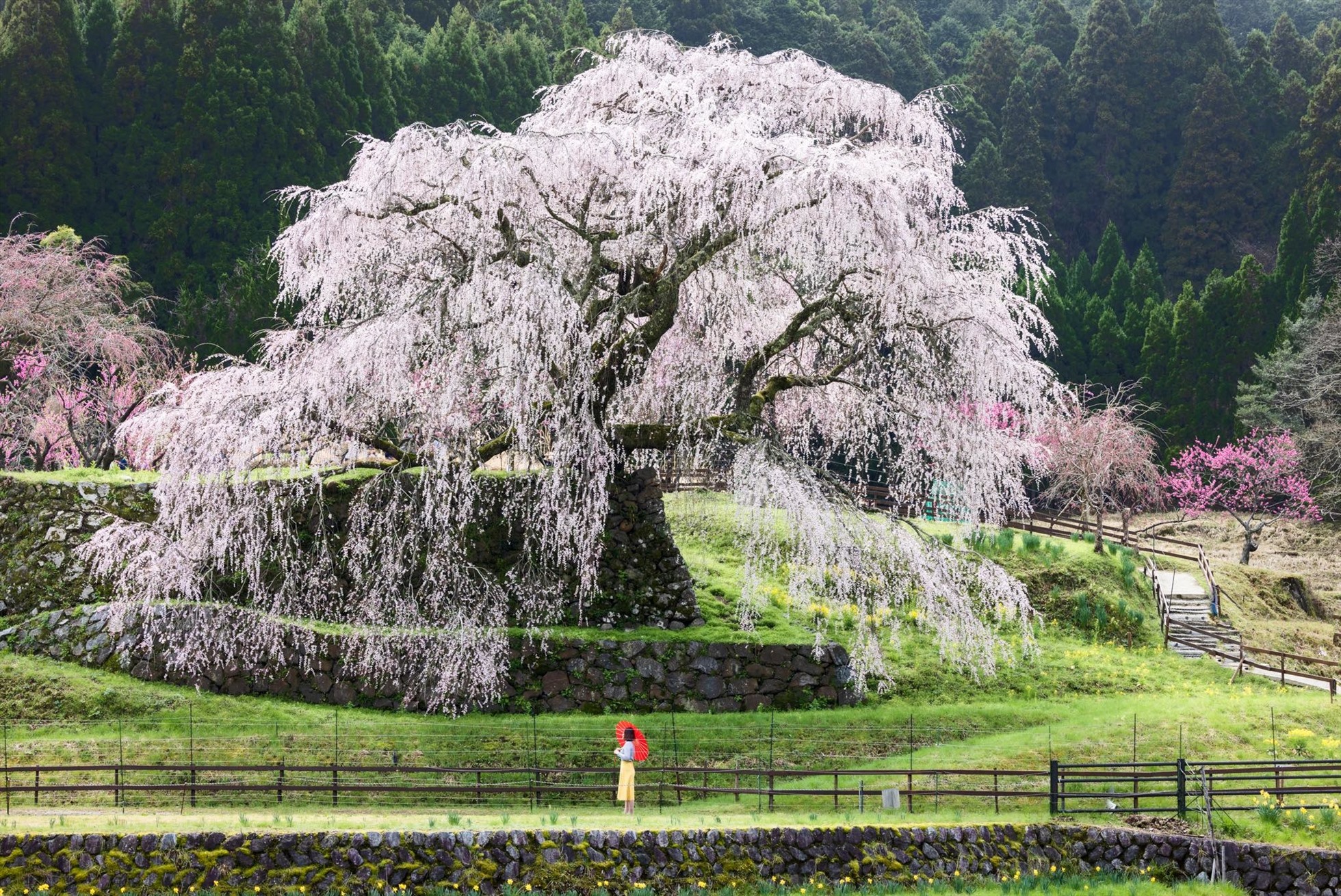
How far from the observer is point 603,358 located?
17.9m

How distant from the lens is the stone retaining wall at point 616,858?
1220cm

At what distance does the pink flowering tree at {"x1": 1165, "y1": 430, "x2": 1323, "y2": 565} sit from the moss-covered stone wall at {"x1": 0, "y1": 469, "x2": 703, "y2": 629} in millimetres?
23574

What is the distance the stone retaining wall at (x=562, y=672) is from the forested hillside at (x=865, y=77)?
12747mm

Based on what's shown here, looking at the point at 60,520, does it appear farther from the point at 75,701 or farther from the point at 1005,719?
the point at 1005,719

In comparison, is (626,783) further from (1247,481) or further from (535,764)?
(1247,481)

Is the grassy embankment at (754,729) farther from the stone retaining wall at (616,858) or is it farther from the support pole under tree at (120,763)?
the stone retaining wall at (616,858)

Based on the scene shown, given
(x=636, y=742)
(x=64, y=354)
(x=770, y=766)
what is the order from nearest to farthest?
(x=636, y=742) < (x=770, y=766) < (x=64, y=354)

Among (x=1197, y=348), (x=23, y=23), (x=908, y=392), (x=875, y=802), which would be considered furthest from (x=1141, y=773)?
(x=23, y=23)

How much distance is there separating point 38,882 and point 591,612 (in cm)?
888

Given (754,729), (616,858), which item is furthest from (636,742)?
(754,729)

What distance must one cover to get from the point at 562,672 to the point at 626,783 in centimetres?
432

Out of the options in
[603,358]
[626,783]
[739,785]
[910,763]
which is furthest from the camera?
[603,358]

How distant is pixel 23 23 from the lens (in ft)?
143

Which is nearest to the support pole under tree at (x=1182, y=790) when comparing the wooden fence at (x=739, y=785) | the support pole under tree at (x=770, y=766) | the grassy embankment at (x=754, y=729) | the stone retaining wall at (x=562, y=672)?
the wooden fence at (x=739, y=785)
